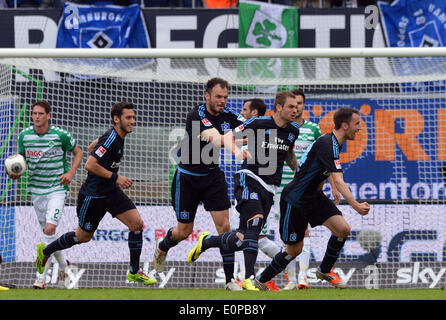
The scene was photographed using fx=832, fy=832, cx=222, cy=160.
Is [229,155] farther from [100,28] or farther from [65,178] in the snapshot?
[100,28]

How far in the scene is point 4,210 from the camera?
11070 millimetres

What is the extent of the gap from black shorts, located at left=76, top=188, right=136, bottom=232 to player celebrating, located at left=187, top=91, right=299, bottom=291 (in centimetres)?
104

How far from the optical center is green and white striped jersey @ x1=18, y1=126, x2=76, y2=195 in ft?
32.5

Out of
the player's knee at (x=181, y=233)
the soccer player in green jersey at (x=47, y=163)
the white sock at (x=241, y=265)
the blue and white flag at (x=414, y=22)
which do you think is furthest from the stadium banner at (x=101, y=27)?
the player's knee at (x=181, y=233)

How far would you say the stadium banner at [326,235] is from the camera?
11.3m

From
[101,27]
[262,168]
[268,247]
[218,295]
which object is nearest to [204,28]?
[101,27]

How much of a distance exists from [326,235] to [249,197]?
355cm

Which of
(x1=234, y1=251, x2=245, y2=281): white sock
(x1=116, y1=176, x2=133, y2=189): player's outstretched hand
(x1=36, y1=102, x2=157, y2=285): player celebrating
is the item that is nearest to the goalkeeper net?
(x1=234, y1=251, x2=245, y2=281): white sock

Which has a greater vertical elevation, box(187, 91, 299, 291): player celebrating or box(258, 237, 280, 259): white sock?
box(187, 91, 299, 291): player celebrating

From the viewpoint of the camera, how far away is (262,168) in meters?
8.41

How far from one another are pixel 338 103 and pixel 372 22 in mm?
3426

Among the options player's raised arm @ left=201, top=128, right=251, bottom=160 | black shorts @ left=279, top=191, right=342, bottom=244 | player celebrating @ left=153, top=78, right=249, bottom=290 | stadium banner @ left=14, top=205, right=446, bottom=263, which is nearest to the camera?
player's raised arm @ left=201, top=128, right=251, bottom=160

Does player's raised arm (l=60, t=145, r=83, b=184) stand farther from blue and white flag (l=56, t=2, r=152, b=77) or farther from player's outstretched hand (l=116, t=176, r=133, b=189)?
blue and white flag (l=56, t=2, r=152, b=77)

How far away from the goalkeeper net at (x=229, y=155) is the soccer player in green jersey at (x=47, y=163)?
1.07 meters
